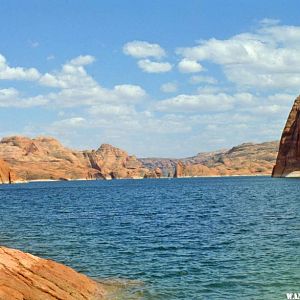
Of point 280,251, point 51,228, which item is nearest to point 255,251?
point 280,251

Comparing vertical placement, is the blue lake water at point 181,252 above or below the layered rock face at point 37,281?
below

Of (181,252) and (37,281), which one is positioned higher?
(37,281)

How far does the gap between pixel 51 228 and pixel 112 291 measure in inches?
1221

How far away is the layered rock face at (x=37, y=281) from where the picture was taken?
751 inches

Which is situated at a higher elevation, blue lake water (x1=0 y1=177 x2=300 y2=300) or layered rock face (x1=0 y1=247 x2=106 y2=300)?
layered rock face (x1=0 y1=247 x2=106 y2=300)

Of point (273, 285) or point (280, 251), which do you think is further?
point (280, 251)

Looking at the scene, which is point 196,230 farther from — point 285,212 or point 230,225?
point 285,212

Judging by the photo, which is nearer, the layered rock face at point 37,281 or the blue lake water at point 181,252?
the layered rock face at point 37,281

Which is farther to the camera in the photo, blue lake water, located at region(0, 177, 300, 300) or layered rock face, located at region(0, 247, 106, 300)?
blue lake water, located at region(0, 177, 300, 300)

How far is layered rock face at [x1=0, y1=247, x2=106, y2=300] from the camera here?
62.6 ft

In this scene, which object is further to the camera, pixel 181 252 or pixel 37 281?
pixel 181 252

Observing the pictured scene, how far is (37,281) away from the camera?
66.9 feet

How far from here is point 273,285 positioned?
24922 millimetres

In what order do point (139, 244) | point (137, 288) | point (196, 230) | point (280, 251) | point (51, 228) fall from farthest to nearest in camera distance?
1. point (51, 228)
2. point (196, 230)
3. point (139, 244)
4. point (280, 251)
5. point (137, 288)
